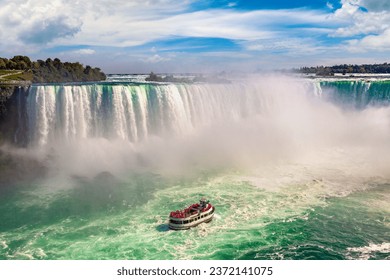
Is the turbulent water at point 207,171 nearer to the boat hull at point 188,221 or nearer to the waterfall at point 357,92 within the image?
the waterfall at point 357,92

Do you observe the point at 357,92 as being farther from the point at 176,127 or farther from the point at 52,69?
the point at 52,69

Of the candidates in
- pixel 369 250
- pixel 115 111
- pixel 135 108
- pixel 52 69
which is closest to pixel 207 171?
pixel 135 108

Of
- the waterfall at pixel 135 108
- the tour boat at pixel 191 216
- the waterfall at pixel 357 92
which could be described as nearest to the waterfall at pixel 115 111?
the waterfall at pixel 135 108

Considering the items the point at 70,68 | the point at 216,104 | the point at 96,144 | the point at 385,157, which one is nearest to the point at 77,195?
the point at 96,144

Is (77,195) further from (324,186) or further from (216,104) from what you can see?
(216,104)

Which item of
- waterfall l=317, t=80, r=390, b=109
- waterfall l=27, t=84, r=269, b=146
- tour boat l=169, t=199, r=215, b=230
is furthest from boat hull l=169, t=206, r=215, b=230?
waterfall l=317, t=80, r=390, b=109

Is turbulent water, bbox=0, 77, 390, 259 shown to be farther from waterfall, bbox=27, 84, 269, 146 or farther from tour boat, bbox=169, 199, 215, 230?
tour boat, bbox=169, 199, 215, 230
